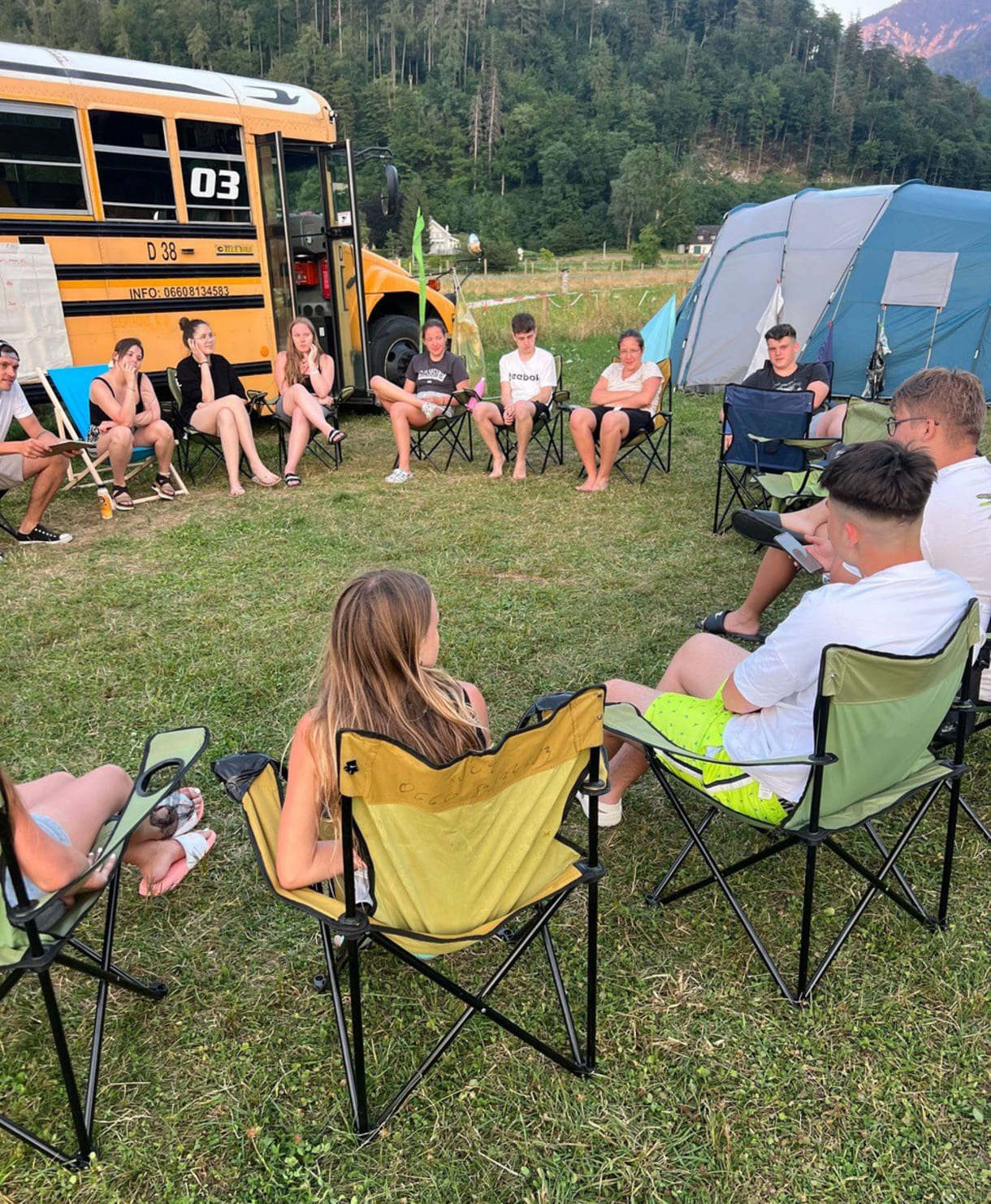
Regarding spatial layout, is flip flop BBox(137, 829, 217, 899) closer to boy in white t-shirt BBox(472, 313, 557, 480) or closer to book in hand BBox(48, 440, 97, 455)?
book in hand BBox(48, 440, 97, 455)

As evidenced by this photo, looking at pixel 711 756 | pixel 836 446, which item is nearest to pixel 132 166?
pixel 836 446

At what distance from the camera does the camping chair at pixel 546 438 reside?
6223 mm

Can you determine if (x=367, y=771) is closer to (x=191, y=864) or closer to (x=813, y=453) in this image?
(x=191, y=864)

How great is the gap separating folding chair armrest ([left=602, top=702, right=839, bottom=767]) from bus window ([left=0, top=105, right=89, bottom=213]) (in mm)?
5828

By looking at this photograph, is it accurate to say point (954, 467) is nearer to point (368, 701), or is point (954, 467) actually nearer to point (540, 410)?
point (368, 701)

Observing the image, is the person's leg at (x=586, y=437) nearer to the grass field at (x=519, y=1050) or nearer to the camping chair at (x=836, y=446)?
the camping chair at (x=836, y=446)

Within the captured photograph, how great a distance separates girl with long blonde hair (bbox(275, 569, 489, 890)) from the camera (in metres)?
1.53

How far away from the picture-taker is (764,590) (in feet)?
10.8

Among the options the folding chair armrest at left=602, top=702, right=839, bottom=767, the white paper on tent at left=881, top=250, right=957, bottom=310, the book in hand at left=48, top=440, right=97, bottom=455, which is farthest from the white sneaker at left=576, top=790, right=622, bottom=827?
the white paper on tent at left=881, top=250, right=957, bottom=310

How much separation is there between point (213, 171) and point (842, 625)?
21.6 feet

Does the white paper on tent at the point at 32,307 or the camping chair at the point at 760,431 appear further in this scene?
the white paper on tent at the point at 32,307

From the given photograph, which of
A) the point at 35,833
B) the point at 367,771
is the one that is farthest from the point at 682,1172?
the point at 35,833

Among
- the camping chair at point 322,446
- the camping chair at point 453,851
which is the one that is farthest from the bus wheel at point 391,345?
the camping chair at point 453,851

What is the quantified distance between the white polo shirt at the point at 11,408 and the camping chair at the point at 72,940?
145 inches
